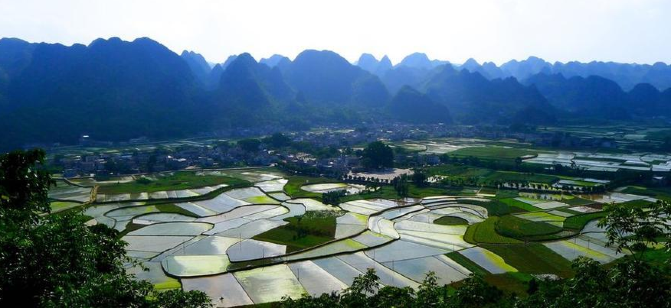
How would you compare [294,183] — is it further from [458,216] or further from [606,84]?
[606,84]

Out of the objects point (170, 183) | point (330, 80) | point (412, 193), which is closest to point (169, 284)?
point (412, 193)

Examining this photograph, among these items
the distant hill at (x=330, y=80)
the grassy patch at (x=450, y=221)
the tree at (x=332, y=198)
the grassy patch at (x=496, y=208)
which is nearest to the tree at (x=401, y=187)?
the grassy patch at (x=496, y=208)

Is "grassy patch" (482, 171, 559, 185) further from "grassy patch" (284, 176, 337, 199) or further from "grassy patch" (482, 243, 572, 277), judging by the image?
"grassy patch" (482, 243, 572, 277)

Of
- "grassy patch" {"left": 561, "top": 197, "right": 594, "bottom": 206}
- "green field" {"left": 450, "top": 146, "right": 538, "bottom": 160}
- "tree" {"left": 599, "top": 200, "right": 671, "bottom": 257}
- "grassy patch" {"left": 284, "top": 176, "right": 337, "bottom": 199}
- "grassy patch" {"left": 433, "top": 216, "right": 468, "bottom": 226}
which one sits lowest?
"grassy patch" {"left": 433, "top": 216, "right": 468, "bottom": 226}

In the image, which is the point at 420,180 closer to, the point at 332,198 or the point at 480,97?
the point at 332,198

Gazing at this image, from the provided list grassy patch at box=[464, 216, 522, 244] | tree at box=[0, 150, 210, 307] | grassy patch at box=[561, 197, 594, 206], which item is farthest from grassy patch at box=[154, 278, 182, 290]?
grassy patch at box=[561, 197, 594, 206]

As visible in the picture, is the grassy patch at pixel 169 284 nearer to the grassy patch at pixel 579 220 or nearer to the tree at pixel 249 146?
the grassy patch at pixel 579 220

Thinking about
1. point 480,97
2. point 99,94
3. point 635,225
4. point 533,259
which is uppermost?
point 480,97
